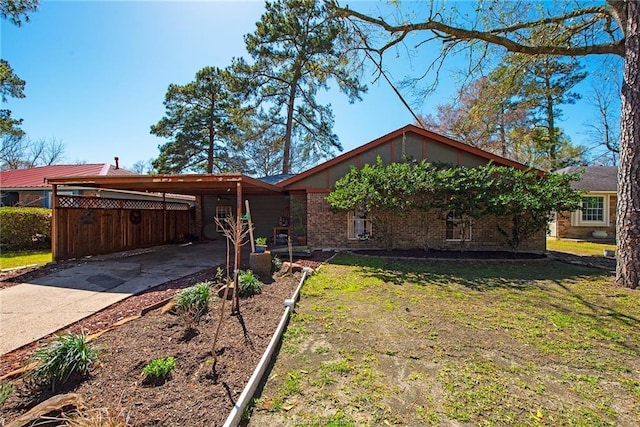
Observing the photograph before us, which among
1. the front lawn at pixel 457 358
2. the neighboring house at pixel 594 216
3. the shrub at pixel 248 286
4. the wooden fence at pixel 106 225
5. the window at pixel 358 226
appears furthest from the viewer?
the neighboring house at pixel 594 216

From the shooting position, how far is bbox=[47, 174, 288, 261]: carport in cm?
790

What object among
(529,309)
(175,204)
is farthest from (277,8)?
(529,309)

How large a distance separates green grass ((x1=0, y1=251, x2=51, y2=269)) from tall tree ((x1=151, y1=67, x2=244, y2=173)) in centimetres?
955

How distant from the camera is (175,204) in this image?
50.1 feet

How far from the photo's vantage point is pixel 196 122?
1858 cm

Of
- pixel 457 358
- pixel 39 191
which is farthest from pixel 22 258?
pixel 457 358

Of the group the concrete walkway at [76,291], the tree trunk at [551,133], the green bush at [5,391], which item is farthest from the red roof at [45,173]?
the tree trunk at [551,133]

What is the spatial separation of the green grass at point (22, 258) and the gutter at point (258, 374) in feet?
27.9

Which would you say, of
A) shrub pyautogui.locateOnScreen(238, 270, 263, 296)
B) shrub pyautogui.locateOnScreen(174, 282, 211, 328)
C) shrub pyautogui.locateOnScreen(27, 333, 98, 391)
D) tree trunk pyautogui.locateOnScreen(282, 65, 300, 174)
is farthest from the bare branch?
tree trunk pyautogui.locateOnScreen(282, 65, 300, 174)

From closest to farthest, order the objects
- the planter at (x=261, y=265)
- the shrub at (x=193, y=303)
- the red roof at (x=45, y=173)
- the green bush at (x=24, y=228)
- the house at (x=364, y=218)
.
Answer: the shrub at (x=193, y=303)
the planter at (x=261, y=265)
the green bush at (x=24, y=228)
the house at (x=364, y=218)
the red roof at (x=45, y=173)

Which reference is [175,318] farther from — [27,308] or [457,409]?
[457,409]

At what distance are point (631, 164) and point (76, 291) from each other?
12.2 m

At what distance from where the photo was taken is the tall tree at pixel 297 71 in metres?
15.8

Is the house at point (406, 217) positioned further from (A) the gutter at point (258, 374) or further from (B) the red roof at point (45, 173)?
(B) the red roof at point (45, 173)
